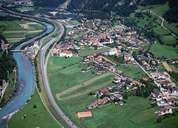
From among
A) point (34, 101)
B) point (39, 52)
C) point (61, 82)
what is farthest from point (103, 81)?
point (39, 52)

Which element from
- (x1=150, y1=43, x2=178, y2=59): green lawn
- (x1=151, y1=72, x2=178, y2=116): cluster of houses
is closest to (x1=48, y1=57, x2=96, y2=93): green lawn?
(x1=151, y1=72, x2=178, y2=116): cluster of houses

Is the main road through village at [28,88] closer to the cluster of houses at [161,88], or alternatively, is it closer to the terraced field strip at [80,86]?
the terraced field strip at [80,86]

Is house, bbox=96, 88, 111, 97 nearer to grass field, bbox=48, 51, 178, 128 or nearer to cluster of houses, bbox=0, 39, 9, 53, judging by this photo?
grass field, bbox=48, 51, 178, 128

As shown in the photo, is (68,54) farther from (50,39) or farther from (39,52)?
(50,39)

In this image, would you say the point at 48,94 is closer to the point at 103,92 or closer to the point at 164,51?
the point at 103,92

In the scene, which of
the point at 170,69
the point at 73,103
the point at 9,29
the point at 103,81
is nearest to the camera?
the point at 73,103
